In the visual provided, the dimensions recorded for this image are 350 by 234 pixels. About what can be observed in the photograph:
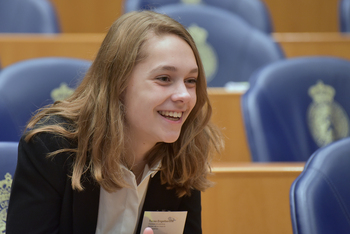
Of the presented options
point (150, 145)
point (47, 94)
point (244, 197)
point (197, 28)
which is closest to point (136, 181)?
point (150, 145)

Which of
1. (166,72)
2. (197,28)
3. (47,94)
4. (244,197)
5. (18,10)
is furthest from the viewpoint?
(18,10)

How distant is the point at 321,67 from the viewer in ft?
2.62

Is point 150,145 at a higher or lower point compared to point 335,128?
higher

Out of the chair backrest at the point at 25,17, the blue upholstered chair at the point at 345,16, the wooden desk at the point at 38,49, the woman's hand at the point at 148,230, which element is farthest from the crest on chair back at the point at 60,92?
the blue upholstered chair at the point at 345,16

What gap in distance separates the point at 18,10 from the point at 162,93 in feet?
2.64

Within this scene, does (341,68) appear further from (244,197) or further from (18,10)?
(18,10)

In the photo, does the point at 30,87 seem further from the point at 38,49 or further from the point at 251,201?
the point at 251,201

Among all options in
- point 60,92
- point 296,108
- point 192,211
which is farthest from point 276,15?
point 192,211

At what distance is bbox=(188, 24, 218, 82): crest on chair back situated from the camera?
99 centimetres

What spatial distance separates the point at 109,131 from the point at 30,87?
0.96 feet

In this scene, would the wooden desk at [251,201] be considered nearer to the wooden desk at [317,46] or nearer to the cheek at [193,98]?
the cheek at [193,98]

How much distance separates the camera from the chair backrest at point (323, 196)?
40 cm

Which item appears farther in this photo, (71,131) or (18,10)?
(18,10)

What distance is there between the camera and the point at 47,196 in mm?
426
